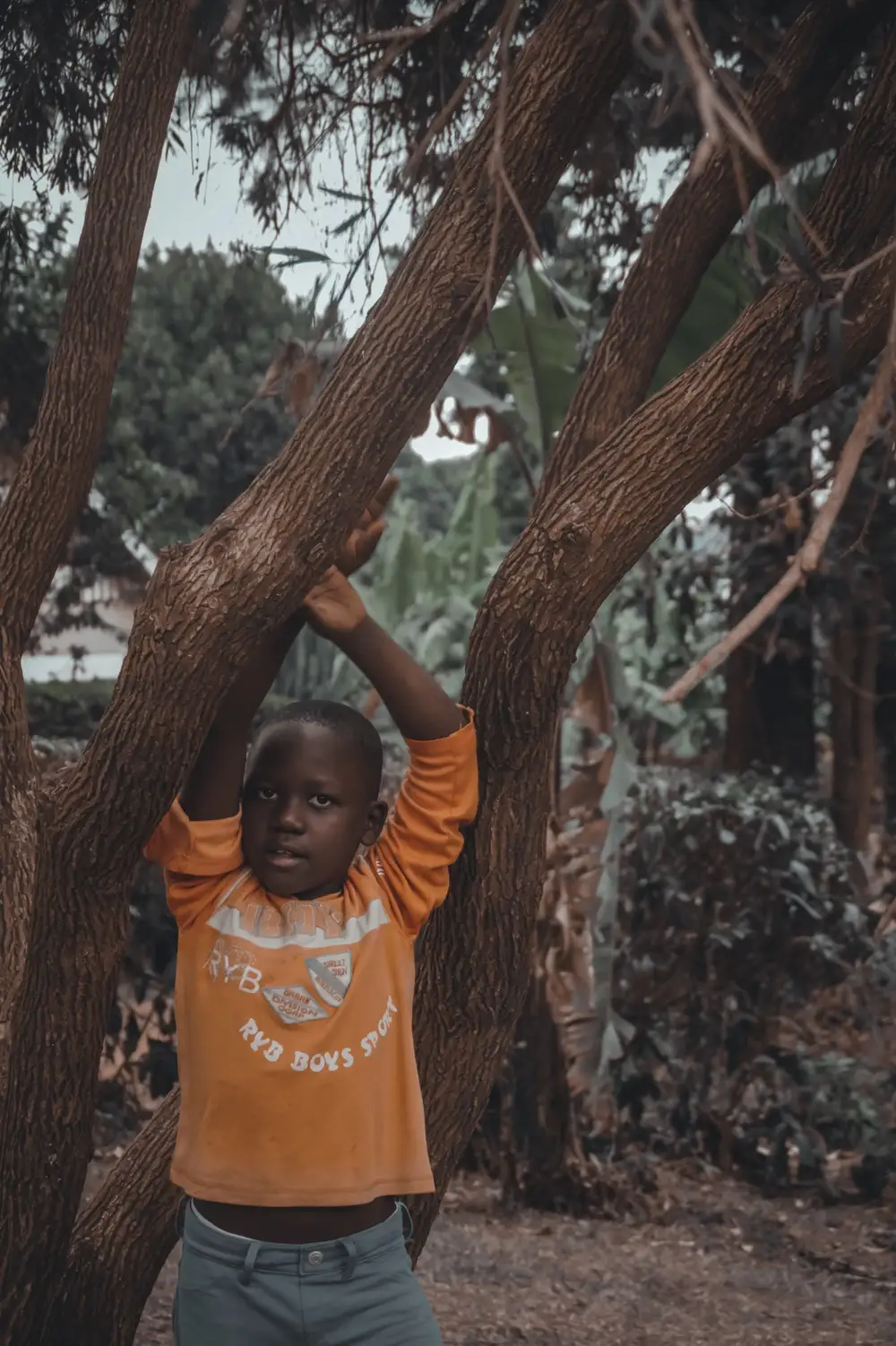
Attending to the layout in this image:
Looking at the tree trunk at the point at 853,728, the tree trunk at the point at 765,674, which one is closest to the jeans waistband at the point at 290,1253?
the tree trunk at the point at 765,674

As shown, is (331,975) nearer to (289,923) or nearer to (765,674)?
(289,923)

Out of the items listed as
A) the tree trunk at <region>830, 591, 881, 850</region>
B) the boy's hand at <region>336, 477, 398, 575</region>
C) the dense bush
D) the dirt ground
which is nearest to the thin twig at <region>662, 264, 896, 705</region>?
the boy's hand at <region>336, 477, 398, 575</region>

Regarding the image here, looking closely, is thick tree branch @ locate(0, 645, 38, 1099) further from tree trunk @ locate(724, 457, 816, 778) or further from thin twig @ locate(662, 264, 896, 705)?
tree trunk @ locate(724, 457, 816, 778)

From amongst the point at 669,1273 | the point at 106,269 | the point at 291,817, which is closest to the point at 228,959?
the point at 291,817

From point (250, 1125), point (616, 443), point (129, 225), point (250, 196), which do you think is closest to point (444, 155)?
point (250, 196)

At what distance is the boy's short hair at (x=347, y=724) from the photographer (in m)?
1.93

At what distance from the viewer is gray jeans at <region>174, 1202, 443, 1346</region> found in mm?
1768

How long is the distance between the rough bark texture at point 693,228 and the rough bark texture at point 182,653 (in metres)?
0.34

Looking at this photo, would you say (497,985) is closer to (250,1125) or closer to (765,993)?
(250,1125)

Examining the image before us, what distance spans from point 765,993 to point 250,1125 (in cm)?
346

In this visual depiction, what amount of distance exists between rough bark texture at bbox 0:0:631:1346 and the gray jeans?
0.45m

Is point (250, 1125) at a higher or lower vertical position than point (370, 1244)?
higher

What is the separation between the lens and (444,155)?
12.3 ft

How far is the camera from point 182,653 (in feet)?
6.29
